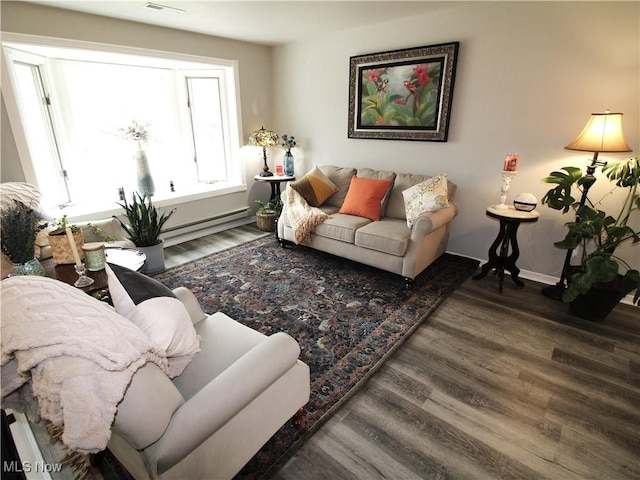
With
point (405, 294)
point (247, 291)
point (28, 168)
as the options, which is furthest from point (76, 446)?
point (28, 168)

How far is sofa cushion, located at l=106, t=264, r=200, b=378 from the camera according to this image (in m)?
1.14

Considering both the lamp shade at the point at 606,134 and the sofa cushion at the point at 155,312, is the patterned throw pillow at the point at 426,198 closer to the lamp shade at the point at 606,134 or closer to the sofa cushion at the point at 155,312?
the lamp shade at the point at 606,134

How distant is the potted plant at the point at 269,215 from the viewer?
4.38 metres

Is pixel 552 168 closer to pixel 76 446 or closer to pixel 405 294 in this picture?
pixel 405 294

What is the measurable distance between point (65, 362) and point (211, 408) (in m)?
0.48

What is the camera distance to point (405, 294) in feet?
9.58

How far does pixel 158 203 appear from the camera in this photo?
396cm

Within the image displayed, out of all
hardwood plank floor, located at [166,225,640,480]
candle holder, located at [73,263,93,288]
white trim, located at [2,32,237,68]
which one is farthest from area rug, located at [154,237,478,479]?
white trim, located at [2,32,237,68]

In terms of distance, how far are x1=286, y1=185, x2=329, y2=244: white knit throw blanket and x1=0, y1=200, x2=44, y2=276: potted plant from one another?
221 centimetres

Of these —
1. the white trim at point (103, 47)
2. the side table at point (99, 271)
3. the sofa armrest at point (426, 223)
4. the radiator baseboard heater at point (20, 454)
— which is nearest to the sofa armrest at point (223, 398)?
the radiator baseboard heater at point (20, 454)

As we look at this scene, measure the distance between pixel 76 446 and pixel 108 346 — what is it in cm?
24

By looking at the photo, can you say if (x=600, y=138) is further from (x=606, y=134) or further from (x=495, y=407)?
(x=495, y=407)

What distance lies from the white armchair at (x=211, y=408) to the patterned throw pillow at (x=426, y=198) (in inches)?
81.5
